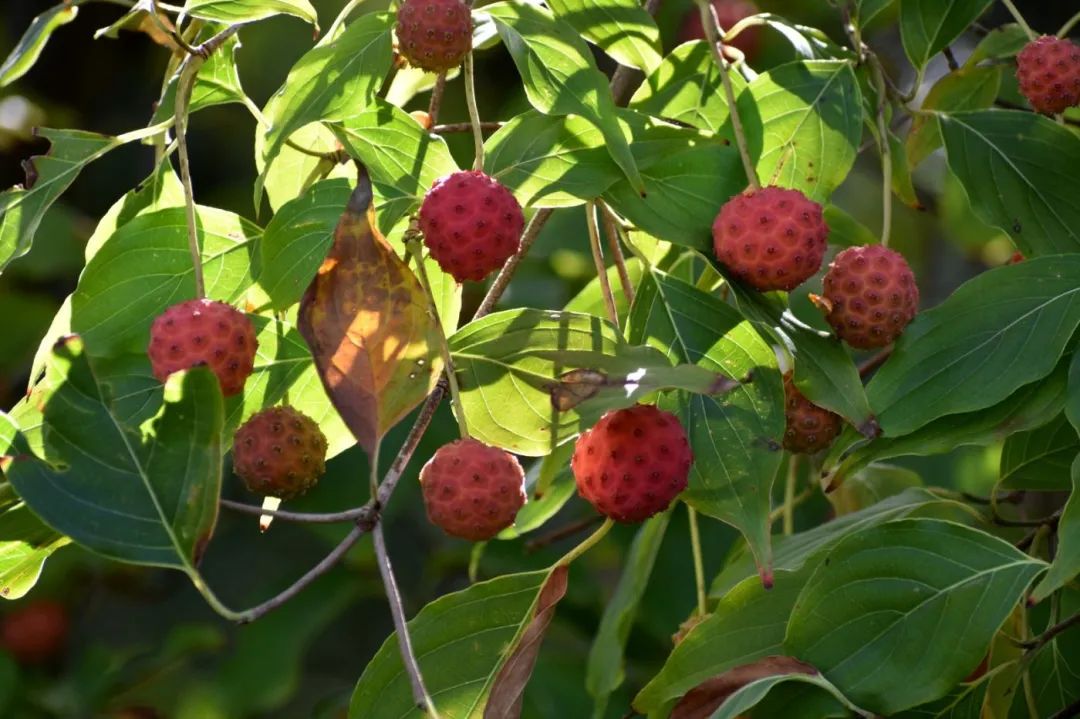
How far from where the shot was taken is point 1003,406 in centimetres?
93

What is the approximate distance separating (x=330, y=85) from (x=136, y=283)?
190 millimetres

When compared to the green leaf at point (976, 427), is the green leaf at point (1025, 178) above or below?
above

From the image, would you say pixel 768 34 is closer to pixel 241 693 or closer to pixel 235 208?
pixel 235 208

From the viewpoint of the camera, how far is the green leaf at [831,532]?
1.06 metres

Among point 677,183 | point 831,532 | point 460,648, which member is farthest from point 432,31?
point 831,532

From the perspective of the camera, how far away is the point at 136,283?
90 centimetres

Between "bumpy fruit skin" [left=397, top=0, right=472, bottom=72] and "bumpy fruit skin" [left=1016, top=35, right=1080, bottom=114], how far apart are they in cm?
43

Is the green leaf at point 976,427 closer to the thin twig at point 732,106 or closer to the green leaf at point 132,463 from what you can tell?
the thin twig at point 732,106

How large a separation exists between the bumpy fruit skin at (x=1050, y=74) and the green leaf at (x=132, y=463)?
2.06ft

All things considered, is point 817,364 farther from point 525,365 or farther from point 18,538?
point 18,538

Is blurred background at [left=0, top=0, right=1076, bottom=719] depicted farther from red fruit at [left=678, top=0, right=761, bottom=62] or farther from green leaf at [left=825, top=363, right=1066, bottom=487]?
green leaf at [left=825, top=363, right=1066, bottom=487]

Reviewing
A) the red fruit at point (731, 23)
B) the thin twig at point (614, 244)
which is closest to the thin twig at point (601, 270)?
the thin twig at point (614, 244)

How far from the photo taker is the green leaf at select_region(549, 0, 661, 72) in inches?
36.3

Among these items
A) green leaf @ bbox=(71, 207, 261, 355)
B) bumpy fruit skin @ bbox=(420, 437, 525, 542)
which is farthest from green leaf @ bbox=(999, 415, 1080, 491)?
green leaf @ bbox=(71, 207, 261, 355)
